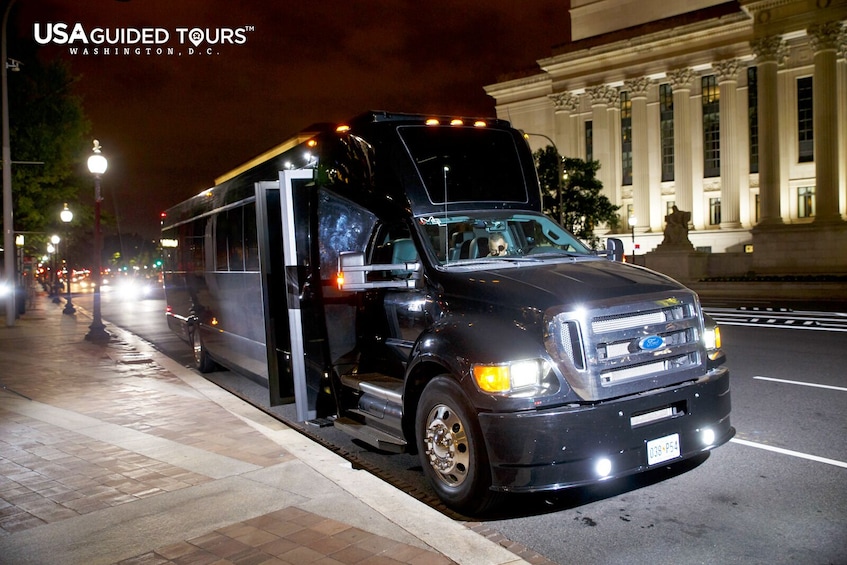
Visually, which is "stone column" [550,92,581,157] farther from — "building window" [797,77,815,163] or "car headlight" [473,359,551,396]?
"car headlight" [473,359,551,396]

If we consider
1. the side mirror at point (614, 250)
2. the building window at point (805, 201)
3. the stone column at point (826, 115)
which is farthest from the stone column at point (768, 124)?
the side mirror at point (614, 250)

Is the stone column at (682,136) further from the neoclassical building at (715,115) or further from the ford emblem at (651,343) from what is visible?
the ford emblem at (651,343)

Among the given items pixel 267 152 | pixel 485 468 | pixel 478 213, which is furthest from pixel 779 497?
pixel 267 152

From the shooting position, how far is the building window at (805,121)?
187 feet

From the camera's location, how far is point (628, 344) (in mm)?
4945

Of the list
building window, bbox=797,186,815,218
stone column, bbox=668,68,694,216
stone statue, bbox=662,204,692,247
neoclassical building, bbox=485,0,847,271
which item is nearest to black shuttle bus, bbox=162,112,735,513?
stone statue, bbox=662,204,692,247

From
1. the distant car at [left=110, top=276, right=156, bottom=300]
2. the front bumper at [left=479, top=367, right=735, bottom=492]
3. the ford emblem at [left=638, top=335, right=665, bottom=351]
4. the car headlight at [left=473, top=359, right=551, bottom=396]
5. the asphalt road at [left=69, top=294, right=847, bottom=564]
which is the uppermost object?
the ford emblem at [left=638, top=335, right=665, bottom=351]

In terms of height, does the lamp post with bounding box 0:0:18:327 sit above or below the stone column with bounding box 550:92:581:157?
below

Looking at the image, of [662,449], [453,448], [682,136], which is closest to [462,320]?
[453,448]

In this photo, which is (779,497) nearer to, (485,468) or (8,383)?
(485,468)

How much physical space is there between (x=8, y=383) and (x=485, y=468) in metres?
9.38

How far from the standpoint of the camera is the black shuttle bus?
15.6 ft

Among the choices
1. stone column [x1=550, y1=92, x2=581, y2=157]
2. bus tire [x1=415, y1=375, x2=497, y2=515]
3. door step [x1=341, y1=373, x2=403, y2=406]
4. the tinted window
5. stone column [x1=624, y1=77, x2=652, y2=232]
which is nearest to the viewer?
bus tire [x1=415, y1=375, x2=497, y2=515]

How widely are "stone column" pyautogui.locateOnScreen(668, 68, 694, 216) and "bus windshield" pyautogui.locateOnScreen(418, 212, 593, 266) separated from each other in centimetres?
6047
